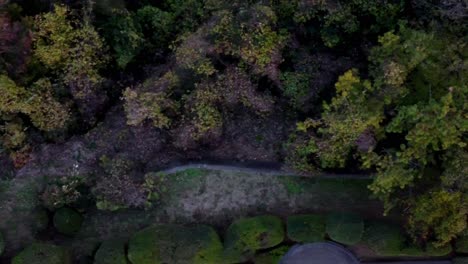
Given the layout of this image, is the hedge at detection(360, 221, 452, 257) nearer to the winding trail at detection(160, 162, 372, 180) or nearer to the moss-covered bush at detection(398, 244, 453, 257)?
the moss-covered bush at detection(398, 244, 453, 257)

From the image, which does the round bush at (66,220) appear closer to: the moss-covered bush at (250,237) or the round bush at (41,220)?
the round bush at (41,220)

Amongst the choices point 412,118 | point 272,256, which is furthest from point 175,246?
point 412,118

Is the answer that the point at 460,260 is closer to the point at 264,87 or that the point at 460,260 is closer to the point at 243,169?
the point at 243,169

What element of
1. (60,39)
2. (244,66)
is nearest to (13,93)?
(60,39)

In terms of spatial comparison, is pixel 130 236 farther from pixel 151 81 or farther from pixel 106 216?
pixel 151 81

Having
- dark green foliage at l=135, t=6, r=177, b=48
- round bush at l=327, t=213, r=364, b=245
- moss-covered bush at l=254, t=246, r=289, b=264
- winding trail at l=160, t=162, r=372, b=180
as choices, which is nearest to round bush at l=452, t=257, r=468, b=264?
round bush at l=327, t=213, r=364, b=245

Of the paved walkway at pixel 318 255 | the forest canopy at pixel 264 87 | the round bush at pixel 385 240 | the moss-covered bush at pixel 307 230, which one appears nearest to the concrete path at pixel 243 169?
the forest canopy at pixel 264 87
